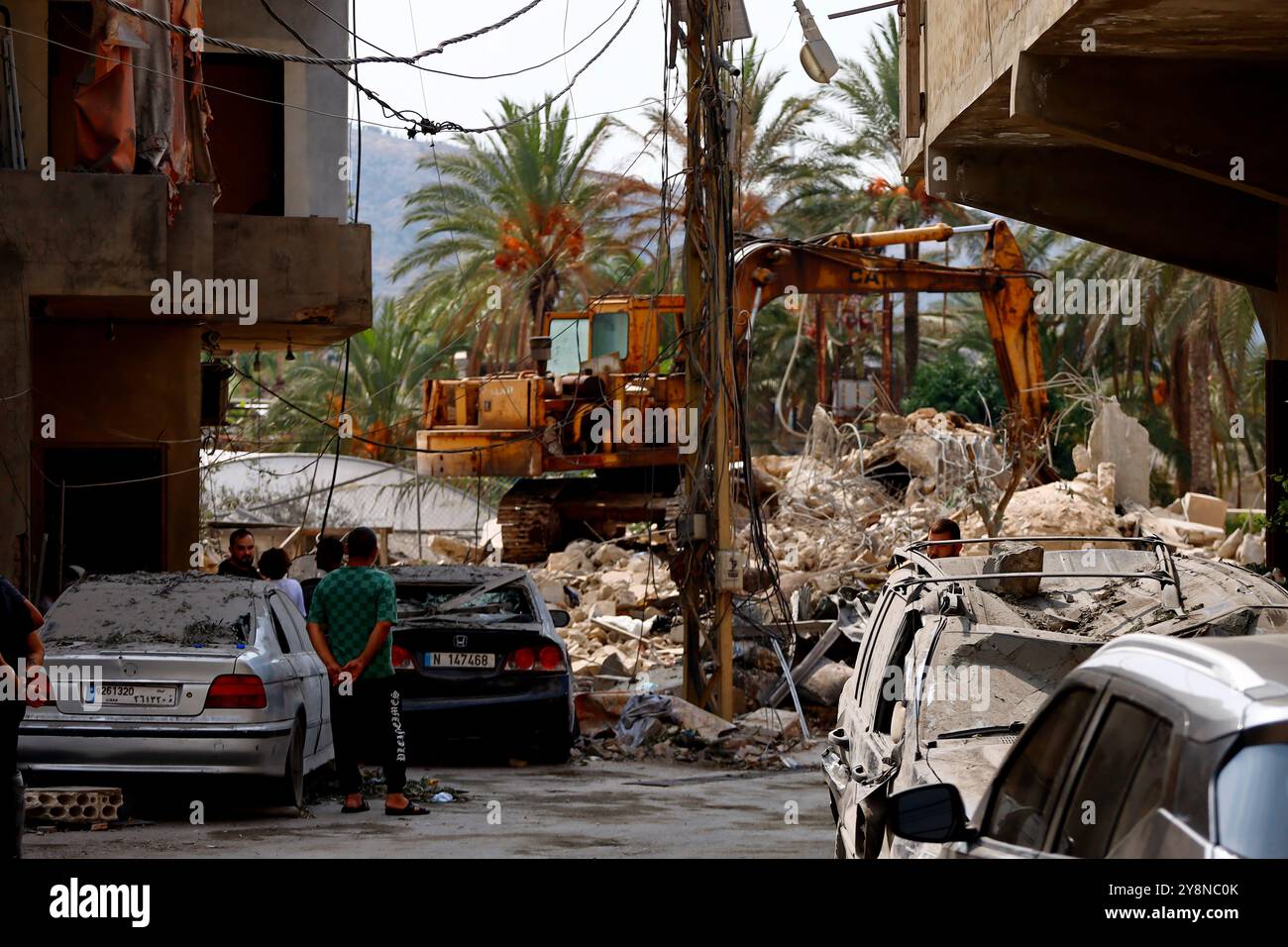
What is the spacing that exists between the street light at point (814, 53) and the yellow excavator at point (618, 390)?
13.3ft

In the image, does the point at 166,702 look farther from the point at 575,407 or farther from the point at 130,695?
the point at 575,407

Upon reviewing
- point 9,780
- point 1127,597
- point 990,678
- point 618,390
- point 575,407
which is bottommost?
point 9,780

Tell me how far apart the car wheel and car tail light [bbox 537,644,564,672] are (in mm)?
2635

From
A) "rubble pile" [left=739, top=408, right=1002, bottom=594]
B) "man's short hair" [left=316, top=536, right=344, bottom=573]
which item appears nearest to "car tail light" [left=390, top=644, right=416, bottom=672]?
"man's short hair" [left=316, top=536, right=344, bottom=573]

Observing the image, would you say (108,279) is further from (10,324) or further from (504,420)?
(504,420)

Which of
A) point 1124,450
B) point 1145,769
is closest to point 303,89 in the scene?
point 1145,769

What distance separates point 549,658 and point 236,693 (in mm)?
3503

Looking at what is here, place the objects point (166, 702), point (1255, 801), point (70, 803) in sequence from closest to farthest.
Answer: point (1255, 801) → point (70, 803) → point (166, 702)

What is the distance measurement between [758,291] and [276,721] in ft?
42.4

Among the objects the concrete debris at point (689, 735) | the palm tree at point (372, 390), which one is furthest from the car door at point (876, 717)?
the palm tree at point (372, 390)

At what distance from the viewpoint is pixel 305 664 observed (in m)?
11.3

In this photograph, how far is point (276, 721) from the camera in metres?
10.1

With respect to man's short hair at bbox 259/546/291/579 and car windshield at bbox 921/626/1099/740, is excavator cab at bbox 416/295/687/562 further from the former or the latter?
car windshield at bbox 921/626/1099/740
